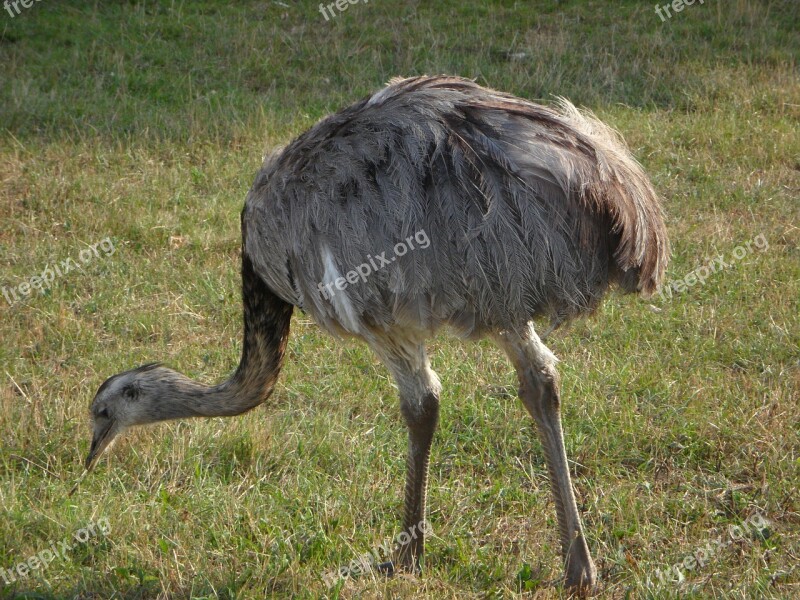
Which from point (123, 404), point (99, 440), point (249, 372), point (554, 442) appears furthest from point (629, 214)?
point (99, 440)

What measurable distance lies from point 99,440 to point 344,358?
4.32 feet

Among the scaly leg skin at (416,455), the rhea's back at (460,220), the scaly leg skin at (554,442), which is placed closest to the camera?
the rhea's back at (460,220)

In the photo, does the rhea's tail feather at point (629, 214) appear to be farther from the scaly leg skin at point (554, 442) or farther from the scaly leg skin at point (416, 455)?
the scaly leg skin at point (416, 455)

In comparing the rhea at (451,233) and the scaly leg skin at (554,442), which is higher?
the rhea at (451,233)

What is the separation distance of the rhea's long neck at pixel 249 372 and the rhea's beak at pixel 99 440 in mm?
221

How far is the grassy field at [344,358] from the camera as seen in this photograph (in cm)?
364

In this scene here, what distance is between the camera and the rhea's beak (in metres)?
4.09

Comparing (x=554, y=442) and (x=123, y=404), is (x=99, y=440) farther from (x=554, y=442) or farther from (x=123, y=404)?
(x=554, y=442)

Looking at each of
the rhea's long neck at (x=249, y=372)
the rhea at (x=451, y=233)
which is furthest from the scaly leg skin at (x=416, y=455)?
the rhea's long neck at (x=249, y=372)

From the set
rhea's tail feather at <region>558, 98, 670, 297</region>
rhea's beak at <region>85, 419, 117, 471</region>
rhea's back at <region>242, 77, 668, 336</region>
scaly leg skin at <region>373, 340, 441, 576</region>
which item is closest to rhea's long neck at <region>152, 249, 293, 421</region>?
rhea's beak at <region>85, 419, 117, 471</region>

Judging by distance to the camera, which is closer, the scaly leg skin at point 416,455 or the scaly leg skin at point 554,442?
the scaly leg skin at point 554,442

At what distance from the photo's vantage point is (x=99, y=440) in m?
4.09

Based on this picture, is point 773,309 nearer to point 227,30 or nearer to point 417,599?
point 417,599

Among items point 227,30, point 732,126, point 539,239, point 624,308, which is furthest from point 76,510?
point 227,30
